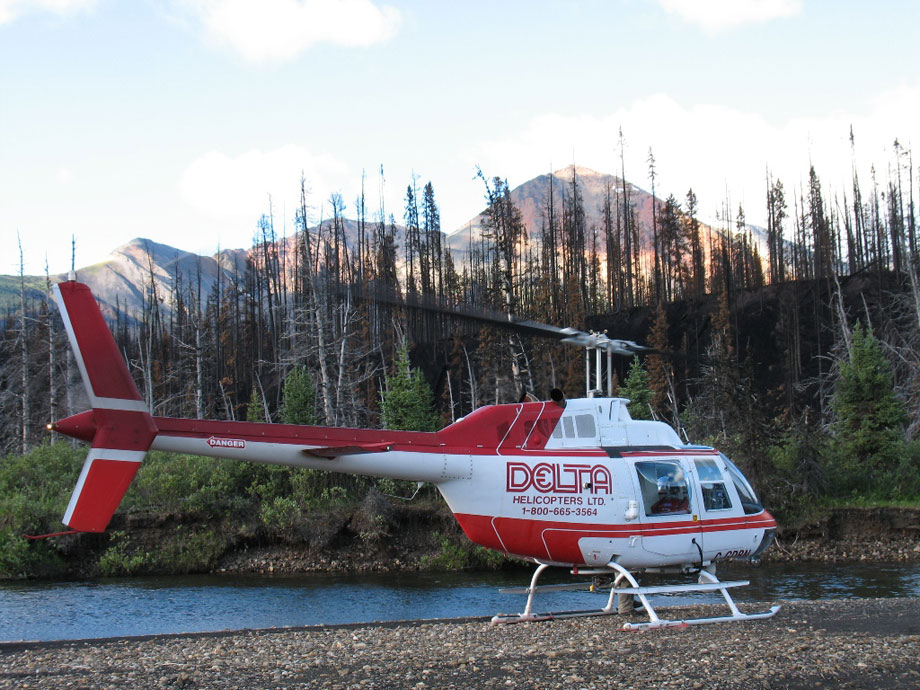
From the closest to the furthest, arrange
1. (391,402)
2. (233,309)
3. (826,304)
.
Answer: (391,402) → (826,304) → (233,309)

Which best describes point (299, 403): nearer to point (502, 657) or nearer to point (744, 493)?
point (744, 493)

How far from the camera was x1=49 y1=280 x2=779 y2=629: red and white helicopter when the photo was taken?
42.8ft

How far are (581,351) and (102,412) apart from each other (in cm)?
4160

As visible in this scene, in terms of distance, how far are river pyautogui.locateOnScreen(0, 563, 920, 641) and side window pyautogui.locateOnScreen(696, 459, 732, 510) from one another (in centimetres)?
727

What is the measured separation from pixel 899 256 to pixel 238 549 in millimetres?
49495

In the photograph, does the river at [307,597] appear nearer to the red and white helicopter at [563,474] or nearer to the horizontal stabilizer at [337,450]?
the red and white helicopter at [563,474]

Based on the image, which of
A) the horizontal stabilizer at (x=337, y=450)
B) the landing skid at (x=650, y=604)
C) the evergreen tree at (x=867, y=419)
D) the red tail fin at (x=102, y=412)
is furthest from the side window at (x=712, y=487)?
the evergreen tree at (x=867, y=419)

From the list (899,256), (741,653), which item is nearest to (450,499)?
(741,653)

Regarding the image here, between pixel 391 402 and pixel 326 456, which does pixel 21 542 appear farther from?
pixel 326 456

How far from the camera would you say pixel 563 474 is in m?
13.3

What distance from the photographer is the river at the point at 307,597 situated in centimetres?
2000

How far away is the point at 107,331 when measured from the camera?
37.7 feet

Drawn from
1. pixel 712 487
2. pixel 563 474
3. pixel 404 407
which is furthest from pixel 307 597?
pixel 712 487

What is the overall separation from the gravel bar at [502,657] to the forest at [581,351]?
1895cm
